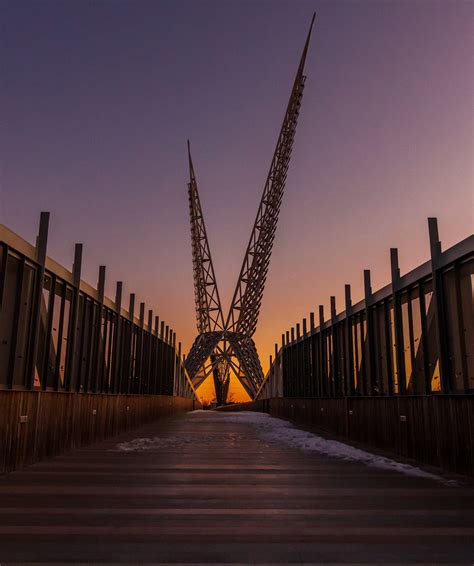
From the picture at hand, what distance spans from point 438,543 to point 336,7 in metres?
11.7

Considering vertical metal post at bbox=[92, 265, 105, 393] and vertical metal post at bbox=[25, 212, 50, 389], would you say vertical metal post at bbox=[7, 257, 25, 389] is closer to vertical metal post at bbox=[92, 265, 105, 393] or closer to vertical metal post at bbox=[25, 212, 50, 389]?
vertical metal post at bbox=[25, 212, 50, 389]

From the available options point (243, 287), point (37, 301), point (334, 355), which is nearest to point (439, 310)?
point (37, 301)

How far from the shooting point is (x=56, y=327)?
9219 mm

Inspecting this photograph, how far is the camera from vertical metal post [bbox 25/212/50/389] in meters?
7.76

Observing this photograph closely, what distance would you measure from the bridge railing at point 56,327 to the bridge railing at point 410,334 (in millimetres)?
6856

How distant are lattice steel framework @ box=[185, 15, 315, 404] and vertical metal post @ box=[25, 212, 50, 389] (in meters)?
35.5

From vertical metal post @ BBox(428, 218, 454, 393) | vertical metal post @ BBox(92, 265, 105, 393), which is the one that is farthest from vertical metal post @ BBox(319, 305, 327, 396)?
vertical metal post @ BBox(428, 218, 454, 393)

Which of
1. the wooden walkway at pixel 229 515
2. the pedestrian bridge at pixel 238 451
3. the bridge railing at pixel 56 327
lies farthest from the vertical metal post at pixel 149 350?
the wooden walkway at pixel 229 515

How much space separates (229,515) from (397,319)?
7.05 m

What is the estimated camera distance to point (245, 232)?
163ft

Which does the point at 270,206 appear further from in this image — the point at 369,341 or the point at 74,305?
the point at 74,305

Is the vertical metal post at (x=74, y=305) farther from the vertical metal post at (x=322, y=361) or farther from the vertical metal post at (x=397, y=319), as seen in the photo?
the vertical metal post at (x=322, y=361)

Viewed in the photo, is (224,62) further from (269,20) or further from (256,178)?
(256,178)

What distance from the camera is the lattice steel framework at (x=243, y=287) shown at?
42.9 m
